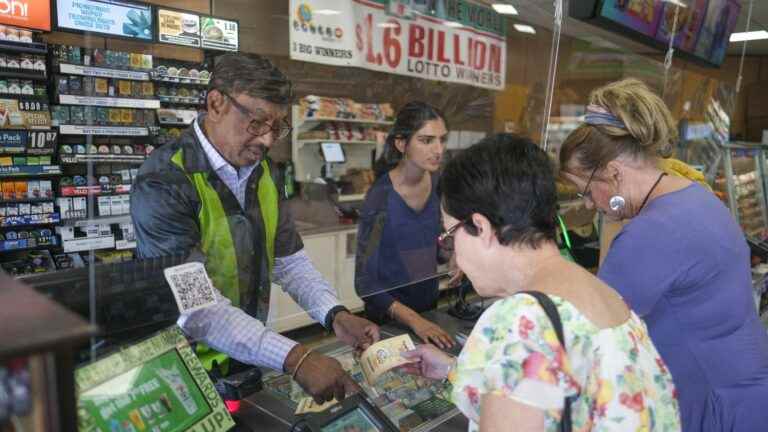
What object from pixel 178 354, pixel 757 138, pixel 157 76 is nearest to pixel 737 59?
pixel 757 138

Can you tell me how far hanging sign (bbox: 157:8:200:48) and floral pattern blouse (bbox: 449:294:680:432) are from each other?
1674 mm

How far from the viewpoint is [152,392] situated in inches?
43.6

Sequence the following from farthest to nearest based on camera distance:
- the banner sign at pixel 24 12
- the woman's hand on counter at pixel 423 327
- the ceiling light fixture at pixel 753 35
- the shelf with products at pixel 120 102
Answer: the ceiling light fixture at pixel 753 35 → the banner sign at pixel 24 12 → the shelf with products at pixel 120 102 → the woman's hand on counter at pixel 423 327

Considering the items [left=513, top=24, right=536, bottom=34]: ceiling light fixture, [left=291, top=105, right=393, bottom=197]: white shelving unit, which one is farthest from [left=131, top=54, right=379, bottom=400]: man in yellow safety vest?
[left=513, top=24, right=536, bottom=34]: ceiling light fixture

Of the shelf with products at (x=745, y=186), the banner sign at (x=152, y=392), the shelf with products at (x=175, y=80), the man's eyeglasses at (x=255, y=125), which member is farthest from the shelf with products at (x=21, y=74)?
the shelf with products at (x=745, y=186)

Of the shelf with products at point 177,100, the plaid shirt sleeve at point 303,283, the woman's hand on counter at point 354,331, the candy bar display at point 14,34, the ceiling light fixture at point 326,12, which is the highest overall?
the ceiling light fixture at point 326,12

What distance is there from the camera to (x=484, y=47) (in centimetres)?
344

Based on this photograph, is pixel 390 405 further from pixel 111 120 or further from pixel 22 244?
pixel 22 244

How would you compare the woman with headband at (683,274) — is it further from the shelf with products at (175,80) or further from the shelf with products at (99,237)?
the shelf with products at (175,80)

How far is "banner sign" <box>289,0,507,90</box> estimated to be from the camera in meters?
2.51

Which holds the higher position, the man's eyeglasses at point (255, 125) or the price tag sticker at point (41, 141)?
the man's eyeglasses at point (255, 125)

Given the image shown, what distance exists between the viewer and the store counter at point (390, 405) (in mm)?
1444

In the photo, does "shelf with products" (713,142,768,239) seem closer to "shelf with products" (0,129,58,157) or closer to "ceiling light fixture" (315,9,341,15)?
"ceiling light fixture" (315,9,341,15)

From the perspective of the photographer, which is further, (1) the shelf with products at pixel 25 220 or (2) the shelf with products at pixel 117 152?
(1) the shelf with products at pixel 25 220
